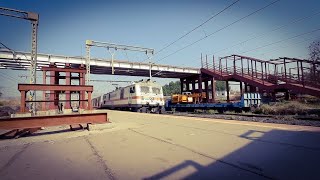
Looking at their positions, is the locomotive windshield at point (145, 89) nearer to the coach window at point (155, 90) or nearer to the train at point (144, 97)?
the train at point (144, 97)

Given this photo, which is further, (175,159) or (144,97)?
(144,97)

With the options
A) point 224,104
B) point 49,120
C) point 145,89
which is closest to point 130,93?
point 145,89

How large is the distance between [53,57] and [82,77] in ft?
65.9

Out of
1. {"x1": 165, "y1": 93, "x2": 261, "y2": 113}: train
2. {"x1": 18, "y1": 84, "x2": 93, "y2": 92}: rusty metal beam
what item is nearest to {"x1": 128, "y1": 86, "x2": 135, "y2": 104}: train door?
{"x1": 165, "y1": 93, "x2": 261, "y2": 113}: train

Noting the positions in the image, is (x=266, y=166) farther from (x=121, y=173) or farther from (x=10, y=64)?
(x=10, y=64)

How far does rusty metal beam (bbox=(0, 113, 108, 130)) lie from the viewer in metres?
7.71

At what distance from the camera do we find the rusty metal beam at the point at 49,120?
7713mm

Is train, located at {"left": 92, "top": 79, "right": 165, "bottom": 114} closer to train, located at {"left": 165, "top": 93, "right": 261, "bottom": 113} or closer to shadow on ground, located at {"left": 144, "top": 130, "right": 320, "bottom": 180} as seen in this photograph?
train, located at {"left": 165, "top": 93, "right": 261, "bottom": 113}

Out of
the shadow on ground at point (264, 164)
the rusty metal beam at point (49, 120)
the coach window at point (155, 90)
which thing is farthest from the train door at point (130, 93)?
the shadow on ground at point (264, 164)

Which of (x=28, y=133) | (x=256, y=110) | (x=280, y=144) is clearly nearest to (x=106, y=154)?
(x=280, y=144)

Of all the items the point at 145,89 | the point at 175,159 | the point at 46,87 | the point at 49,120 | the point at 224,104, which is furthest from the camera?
the point at 145,89

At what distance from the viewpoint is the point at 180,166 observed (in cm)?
386

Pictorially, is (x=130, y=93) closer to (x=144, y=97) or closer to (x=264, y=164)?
(x=144, y=97)

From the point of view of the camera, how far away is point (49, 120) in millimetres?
8359
